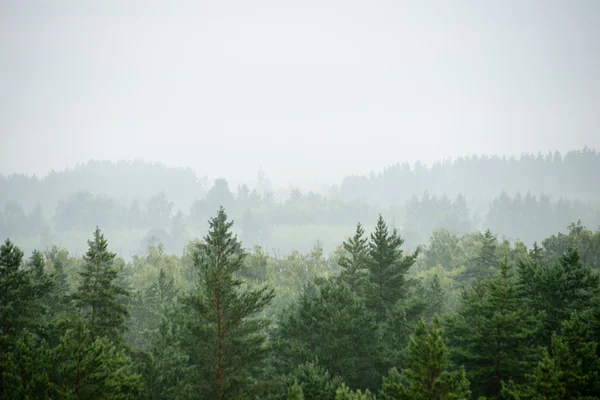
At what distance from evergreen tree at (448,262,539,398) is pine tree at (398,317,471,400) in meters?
4.50

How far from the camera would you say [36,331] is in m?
18.9

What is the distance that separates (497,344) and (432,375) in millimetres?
5757

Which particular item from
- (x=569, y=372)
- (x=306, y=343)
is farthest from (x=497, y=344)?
(x=306, y=343)

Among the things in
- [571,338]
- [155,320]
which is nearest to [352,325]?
[571,338]

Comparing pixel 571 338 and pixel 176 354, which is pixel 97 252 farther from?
pixel 571 338

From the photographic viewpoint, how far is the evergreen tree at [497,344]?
54.6 ft

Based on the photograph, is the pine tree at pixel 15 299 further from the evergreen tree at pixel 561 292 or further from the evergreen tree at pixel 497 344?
the evergreen tree at pixel 561 292

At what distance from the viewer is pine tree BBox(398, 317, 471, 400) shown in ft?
41.3

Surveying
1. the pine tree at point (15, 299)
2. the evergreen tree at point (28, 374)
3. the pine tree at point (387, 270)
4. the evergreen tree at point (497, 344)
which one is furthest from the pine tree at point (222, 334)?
the pine tree at point (387, 270)

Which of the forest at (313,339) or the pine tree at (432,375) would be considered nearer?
the pine tree at (432,375)

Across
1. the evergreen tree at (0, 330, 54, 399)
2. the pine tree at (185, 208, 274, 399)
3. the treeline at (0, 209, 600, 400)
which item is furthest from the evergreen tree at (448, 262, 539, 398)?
the evergreen tree at (0, 330, 54, 399)

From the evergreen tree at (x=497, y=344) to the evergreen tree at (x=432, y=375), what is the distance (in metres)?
4.47

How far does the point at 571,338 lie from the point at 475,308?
464 cm

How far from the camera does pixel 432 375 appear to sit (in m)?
13.1
